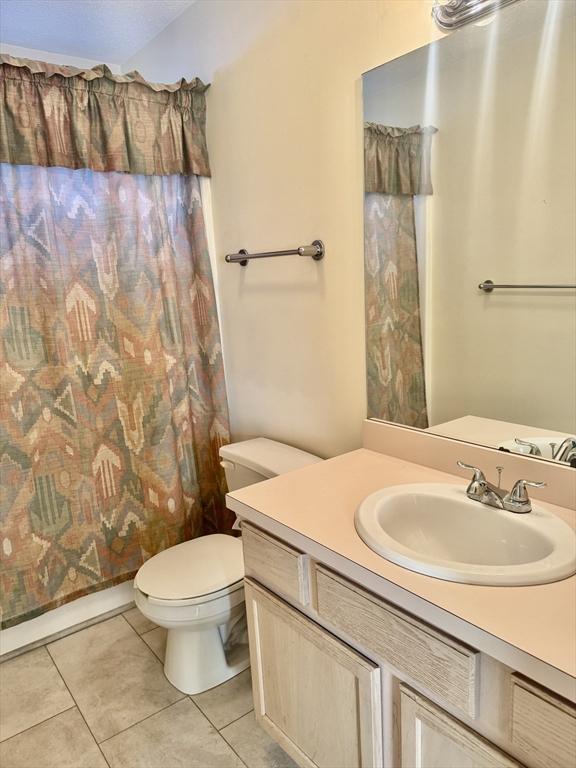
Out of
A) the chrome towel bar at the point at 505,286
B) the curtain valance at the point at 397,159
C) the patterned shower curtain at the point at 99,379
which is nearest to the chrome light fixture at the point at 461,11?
→ the curtain valance at the point at 397,159

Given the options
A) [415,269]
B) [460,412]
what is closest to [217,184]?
[415,269]

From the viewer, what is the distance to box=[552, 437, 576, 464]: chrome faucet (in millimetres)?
1218

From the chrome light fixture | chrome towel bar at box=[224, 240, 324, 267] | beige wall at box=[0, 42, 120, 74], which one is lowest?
chrome towel bar at box=[224, 240, 324, 267]

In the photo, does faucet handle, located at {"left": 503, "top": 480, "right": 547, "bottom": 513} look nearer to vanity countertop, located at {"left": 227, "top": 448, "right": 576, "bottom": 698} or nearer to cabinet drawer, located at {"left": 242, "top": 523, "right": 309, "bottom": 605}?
vanity countertop, located at {"left": 227, "top": 448, "right": 576, "bottom": 698}

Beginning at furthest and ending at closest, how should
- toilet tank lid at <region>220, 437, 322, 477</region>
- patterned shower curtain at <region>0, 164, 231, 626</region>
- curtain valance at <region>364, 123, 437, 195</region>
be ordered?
patterned shower curtain at <region>0, 164, 231, 626</region> → toilet tank lid at <region>220, 437, 322, 477</region> → curtain valance at <region>364, 123, 437, 195</region>

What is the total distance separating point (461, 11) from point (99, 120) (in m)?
1.31

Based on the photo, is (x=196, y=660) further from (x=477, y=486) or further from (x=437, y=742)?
(x=477, y=486)

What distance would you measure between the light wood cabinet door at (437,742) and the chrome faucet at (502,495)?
437mm

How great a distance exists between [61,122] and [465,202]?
4.76ft

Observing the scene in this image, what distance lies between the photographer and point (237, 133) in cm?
200

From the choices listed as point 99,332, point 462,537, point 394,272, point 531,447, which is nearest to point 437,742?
point 462,537

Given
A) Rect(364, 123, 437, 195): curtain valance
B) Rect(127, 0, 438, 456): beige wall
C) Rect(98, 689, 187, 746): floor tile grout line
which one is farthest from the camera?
Rect(98, 689, 187, 746): floor tile grout line

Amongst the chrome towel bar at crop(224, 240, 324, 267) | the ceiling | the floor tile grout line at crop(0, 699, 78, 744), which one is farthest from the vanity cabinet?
the ceiling

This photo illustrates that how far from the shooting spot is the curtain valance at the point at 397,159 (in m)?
1.41
